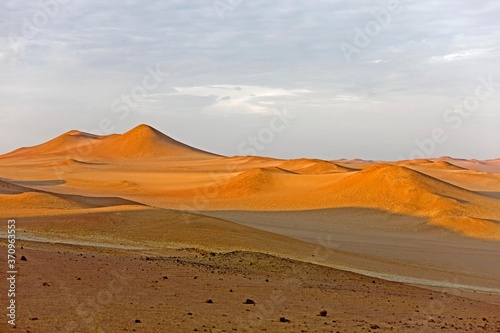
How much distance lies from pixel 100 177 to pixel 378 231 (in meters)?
61.3

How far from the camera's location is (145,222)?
28.8 meters

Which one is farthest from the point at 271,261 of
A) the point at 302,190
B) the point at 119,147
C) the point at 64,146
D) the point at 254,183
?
the point at 64,146

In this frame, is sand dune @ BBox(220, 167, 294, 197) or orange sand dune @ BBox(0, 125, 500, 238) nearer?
orange sand dune @ BBox(0, 125, 500, 238)

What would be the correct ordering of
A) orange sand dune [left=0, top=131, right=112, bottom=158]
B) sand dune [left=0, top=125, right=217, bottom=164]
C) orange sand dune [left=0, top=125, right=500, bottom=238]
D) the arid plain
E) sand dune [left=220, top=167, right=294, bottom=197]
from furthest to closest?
orange sand dune [left=0, top=131, right=112, bottom=158] → sand dune [left=0, top=125, right=217, bottom=164] → sand dune [left=220, top=167, right=294, bottom=197] → orange sand dune [left=0, top=125, right=500, bottom=238] → the arid plain

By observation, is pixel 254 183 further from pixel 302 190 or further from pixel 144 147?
pixel 144 147

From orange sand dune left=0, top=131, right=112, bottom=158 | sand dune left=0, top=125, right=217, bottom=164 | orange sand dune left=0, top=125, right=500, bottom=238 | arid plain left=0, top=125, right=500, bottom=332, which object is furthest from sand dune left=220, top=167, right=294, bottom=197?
orange sand dune left=0, top=131, right=112, bottom=158

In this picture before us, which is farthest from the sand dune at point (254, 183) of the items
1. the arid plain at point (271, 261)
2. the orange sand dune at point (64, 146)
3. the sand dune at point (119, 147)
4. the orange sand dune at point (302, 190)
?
the orange sand dune at point (64, 146)

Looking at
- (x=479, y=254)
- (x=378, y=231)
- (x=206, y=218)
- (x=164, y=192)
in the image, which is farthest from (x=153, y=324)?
(x=164, y=192)

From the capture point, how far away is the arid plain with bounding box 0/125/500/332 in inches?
501

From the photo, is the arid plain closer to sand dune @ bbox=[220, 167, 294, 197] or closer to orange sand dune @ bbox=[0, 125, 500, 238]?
orange sand dune @ bbox=[0, 125, 500, 238]

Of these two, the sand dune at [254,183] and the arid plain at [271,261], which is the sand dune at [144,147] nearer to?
the sand dune at [254,183]

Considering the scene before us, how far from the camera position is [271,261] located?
68.8 ft

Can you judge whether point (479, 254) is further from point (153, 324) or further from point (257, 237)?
point (153, 324)

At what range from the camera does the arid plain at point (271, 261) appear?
1273 centimetres
